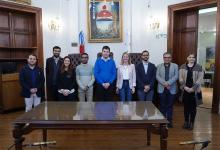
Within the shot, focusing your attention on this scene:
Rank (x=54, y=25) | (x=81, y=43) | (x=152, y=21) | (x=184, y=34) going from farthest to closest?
(x=81, y=43)
(x=152, y=21)
(x=54, y=25)
(x=184, y=34)

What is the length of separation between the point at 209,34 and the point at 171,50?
17.0ft

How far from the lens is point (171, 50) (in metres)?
6.90

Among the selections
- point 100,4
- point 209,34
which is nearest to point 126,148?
point 100,4

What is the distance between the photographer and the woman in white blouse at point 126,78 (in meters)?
4.79

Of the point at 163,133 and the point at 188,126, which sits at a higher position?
the point at 163,133

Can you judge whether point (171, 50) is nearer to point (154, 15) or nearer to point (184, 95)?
point (154, 15)

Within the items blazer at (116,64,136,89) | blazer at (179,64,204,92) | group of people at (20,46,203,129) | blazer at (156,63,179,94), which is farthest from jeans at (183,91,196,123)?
blazer at (116,64,136,89)

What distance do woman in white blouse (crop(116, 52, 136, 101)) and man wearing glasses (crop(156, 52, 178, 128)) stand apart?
50cm

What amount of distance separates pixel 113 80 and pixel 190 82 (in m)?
1.43

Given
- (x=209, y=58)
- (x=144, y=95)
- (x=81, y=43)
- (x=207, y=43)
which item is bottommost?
(x=144, y=95)

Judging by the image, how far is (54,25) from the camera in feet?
23.7

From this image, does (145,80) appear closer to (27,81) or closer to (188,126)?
(188,126)

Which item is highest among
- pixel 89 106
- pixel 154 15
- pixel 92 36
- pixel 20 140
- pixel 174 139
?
pixel 154 15

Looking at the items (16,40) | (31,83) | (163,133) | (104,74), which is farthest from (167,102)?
(16,40)
